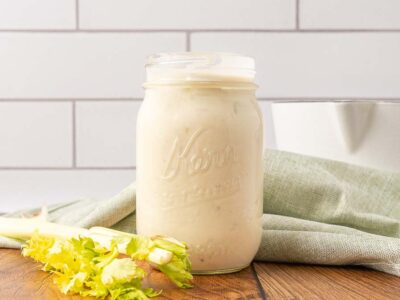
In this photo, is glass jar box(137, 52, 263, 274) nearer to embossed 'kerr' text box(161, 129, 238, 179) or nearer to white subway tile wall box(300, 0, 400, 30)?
embossed 'kerr' text box(161, 129, 238, 179)

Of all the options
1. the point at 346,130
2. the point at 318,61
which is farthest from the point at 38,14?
the point at 346,130

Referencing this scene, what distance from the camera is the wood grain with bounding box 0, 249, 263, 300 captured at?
1.90 ft

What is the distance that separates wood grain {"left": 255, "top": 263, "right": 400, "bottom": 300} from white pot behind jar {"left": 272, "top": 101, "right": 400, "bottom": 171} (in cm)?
27

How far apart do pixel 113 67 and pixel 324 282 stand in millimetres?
766

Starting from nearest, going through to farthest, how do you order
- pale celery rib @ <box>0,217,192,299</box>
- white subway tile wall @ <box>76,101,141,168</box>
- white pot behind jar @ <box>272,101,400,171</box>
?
pale celery rib @ <box>0,217,192,299</box>, white pot behind jar @ <box>272,101,400,171</box>, white subway tile wall @ <box>76,101,141,168</box>

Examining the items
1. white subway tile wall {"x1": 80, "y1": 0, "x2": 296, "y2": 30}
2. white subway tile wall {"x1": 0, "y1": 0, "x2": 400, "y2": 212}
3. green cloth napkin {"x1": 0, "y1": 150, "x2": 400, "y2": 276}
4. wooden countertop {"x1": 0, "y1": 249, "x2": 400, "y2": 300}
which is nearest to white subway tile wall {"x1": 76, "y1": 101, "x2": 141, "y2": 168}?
white subway tile wall {"x1": 0, "y1": 0, "x2": 400, "y2": 212}

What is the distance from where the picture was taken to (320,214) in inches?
32.6

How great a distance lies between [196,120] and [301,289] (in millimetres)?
185

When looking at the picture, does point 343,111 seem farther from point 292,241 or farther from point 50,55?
point 50,55

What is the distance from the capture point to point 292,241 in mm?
728

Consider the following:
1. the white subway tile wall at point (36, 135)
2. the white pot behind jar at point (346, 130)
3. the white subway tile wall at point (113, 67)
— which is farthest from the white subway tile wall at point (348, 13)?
the white subway tile wall at point (36, 135)

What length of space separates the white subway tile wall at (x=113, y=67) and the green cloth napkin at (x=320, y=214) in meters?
0.35

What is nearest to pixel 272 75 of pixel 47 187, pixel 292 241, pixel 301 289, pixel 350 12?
pixel 350 12

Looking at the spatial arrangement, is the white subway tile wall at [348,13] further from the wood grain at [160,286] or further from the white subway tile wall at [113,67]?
the wood grain at [160,286]
